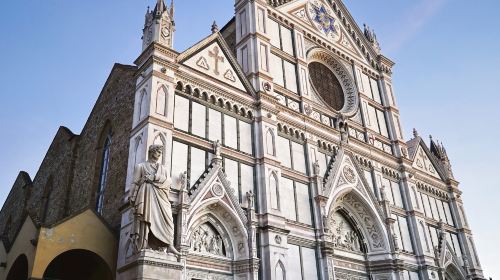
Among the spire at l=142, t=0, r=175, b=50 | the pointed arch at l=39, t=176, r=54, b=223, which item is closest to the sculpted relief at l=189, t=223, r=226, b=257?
the spire at l=142, t=0, r=175, b=50

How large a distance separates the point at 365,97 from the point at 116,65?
43.7ft

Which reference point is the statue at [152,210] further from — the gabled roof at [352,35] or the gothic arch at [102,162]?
the gabled roof at [352,35]

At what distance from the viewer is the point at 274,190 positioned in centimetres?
1677

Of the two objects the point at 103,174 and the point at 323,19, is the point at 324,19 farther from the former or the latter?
the point at 103,174

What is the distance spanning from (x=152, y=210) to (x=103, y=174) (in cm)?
759

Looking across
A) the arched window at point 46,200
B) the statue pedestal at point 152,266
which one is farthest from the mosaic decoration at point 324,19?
the statue pedestal at point 152,266

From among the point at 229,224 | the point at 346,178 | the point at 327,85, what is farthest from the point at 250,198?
the point at 327,85

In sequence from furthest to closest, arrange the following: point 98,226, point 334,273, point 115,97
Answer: point 115,97 < point 334,273 < point 98,226

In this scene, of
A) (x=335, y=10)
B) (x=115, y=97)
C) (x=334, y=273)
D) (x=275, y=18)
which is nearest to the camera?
(x=334, y=273)

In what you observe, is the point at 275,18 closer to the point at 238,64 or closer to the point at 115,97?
the point at 238,64

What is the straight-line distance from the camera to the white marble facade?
14.9 meters

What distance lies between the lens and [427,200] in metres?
25.3

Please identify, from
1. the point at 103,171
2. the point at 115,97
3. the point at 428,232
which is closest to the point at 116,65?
the point at 115,97

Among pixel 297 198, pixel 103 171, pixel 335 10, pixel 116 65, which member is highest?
pixel 335 10
